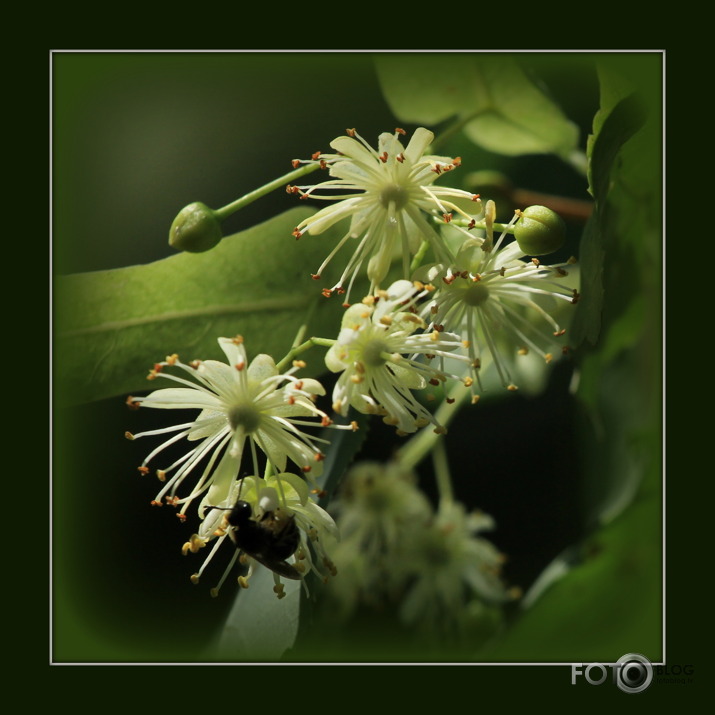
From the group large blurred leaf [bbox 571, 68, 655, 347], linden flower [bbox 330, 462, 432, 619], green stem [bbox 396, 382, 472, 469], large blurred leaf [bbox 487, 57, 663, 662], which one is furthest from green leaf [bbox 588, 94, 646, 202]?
linden flower [bbox 330, 462, 432, 619]

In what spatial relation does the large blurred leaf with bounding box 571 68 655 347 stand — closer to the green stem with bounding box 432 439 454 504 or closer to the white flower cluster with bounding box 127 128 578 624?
the white flower cluster with bounding box 127 128 578 624

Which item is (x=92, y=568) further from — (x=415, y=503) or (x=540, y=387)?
(x=540, y=387)

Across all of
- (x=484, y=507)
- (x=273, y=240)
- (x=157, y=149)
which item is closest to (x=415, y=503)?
(x=484, y=507)

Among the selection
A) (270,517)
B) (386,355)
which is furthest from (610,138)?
(270,517)

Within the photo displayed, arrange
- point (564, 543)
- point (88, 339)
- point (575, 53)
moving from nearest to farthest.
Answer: point (88, 339)
point (575, 53)
point (564, 543)

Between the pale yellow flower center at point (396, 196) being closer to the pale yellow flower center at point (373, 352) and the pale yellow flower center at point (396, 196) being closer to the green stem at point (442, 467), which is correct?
the pale yellow flower center at point (373, 352)
